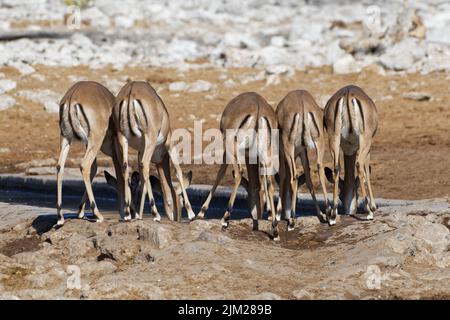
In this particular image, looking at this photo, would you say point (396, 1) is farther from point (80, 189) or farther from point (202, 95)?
point (80, 189)

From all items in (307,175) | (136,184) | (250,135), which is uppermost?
(250,135)

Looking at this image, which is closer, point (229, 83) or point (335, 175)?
point (335, 175)

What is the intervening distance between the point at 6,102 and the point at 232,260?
16.0 meters

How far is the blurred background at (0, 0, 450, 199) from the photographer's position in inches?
765

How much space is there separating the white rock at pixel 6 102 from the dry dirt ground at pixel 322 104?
151mm

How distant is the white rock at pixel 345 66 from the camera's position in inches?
1041

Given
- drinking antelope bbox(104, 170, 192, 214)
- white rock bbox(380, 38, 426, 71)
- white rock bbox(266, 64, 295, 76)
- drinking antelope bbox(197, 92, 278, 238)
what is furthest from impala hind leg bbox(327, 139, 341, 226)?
white rock bbox(266, 64, 295, 76)

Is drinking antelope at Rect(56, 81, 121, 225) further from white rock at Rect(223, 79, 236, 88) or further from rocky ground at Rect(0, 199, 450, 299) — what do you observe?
white rock at Rect(223, 79, 236, 88)

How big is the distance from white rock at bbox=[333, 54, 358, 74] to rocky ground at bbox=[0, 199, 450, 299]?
610 inches

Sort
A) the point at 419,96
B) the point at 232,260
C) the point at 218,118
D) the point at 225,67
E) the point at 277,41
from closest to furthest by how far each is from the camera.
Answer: the point at 232,260 → the point at 218,118 → the point at 419,96 → the point at 225,67 → the point at 277,41

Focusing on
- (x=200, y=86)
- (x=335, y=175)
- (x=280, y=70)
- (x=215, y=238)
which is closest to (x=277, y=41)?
(x=280, y=70)

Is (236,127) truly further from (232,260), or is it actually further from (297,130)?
(232,260)

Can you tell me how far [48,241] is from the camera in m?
10.5

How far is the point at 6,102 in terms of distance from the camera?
2402 centimetres
